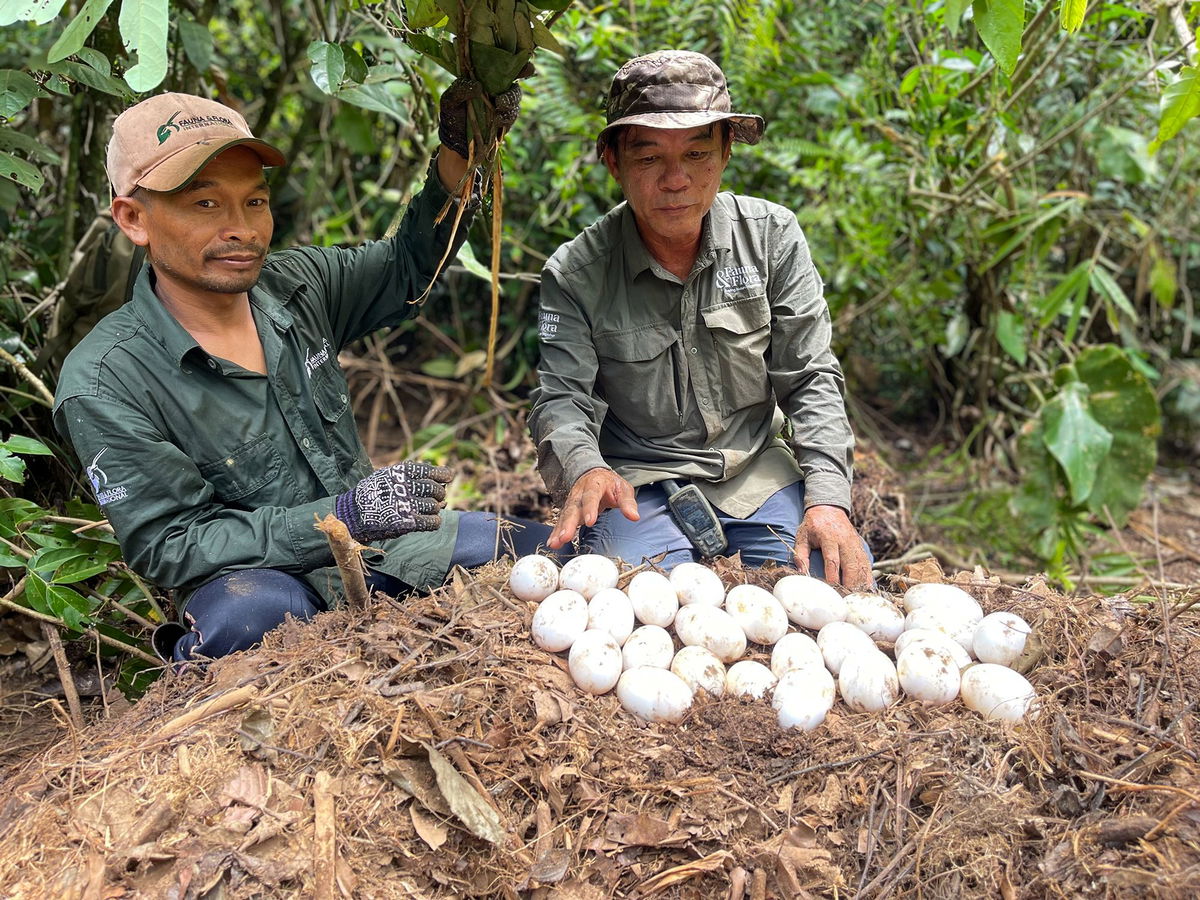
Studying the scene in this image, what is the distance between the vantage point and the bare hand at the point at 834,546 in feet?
8.46

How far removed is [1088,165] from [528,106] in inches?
128

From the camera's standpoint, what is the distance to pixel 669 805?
193cm

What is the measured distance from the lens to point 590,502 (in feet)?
8.18

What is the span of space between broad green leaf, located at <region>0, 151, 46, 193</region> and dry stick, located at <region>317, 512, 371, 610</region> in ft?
4.56

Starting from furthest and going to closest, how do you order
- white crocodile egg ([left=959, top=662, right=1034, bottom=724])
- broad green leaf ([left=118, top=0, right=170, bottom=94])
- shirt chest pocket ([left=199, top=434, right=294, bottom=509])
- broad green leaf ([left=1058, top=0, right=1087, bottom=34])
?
shirt chest pocket ([left=199, top=434, right=294, bottom=509]) < white crocodile egg ([left=959, top=662, right=1034, bottom=724]) < broad green leaf ([left=1058, top=0, right=1087, bottom=34]) < broad green leaf ([left=118, top=0, right=170, bottom=94])

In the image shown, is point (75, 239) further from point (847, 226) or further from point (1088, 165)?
point (1088, 165)

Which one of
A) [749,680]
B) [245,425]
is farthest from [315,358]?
[749,680]

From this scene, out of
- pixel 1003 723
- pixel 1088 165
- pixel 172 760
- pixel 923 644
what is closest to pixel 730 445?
pixel 923 644

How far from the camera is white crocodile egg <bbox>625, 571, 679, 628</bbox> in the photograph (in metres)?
2.35

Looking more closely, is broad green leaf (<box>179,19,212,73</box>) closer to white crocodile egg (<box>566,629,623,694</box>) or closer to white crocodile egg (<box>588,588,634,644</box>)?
white crocodile egg (<box>588,588,634,644</box>)

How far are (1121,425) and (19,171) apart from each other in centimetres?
453

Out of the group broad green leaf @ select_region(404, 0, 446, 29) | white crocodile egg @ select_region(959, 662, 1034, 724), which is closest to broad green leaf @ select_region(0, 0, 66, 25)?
broad green leaf @ select_region(404, 0, 446, 29)

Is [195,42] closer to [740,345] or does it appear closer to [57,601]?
[57,601]

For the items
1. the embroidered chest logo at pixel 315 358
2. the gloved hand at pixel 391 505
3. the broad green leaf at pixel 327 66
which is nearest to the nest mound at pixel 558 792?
the gloved hand at pixel 391 505
